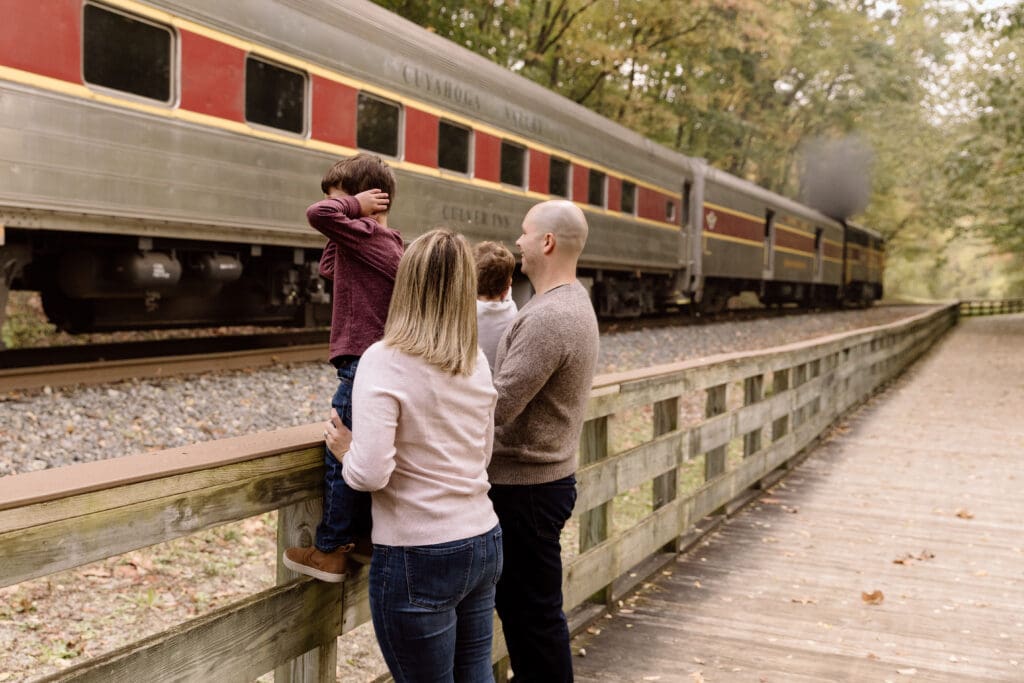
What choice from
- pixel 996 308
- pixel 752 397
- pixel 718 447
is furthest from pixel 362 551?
pixel 996 308

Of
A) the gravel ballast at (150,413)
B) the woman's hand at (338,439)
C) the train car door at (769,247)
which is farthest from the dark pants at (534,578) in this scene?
the train car door at (769,247)

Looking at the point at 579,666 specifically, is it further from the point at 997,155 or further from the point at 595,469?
the point at 997,155

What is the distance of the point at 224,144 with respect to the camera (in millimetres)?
8211

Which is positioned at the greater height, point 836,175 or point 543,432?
point 836,175

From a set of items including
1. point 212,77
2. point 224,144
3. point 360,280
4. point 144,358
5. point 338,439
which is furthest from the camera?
point 144,358

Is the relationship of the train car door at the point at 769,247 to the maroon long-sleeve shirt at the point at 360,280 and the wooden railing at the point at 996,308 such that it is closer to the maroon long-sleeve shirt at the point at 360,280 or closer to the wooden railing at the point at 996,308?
the maroon long-sleeve shirt at the point at 360,280

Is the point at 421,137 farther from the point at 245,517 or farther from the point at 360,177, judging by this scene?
the point at 245,517

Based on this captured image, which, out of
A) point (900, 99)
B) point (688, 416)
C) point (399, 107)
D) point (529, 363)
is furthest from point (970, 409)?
point (900, 99)

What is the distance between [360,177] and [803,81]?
33.5 metres

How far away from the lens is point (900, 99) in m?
33.3

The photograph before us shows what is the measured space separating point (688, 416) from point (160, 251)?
5221mm

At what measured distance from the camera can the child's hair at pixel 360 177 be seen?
2.86m

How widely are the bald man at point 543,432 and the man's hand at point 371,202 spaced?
18.5 inches

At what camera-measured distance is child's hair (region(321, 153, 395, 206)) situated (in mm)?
2859
